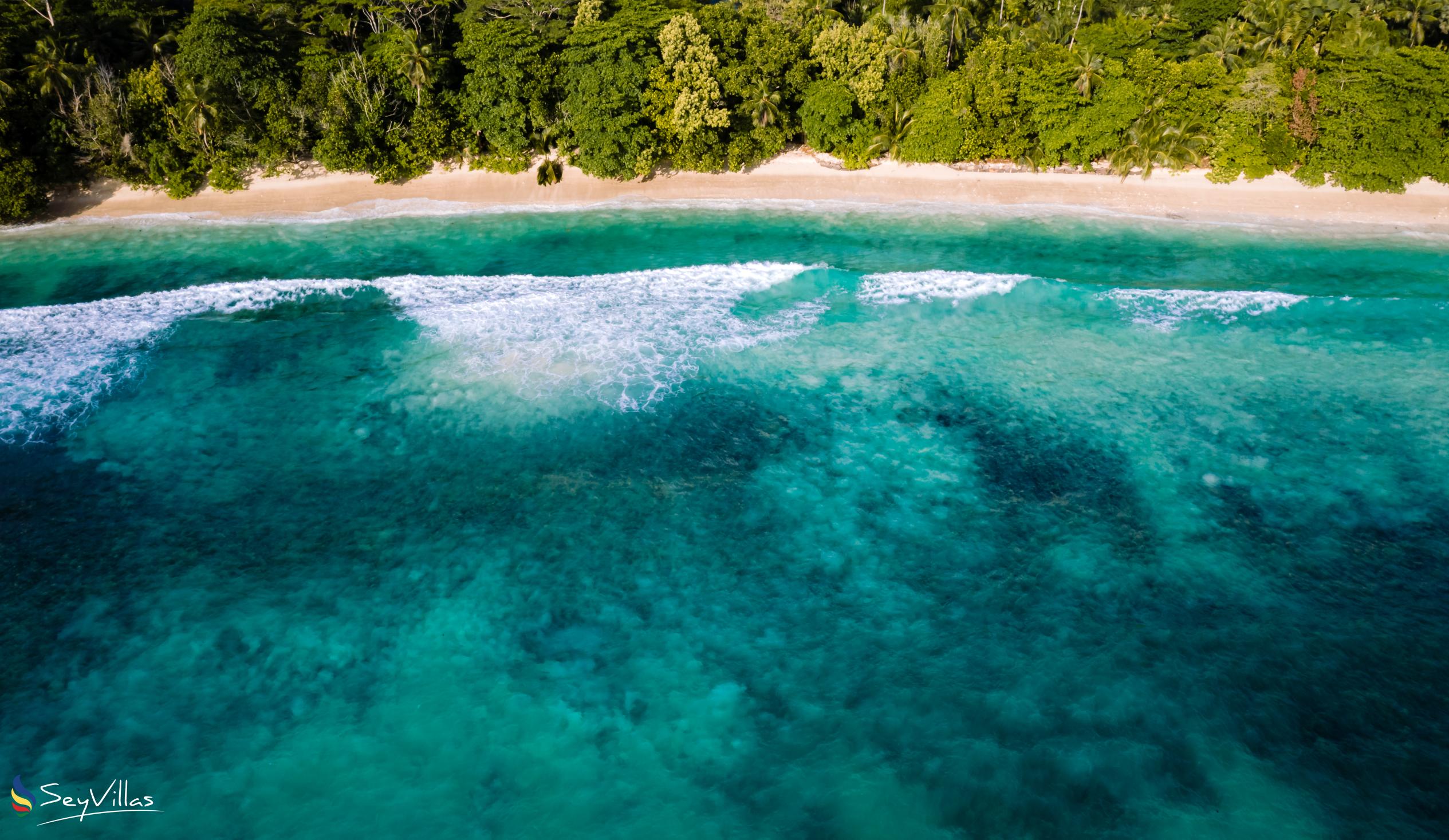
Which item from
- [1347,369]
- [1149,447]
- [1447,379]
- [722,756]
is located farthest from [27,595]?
[1447,379]

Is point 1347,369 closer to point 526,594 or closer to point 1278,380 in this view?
point 1278,380

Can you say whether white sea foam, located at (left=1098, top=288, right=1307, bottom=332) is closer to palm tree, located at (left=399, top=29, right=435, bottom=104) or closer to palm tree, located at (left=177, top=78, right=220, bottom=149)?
palm tree, located at (left=399, top=29, right=435, bottom=104)

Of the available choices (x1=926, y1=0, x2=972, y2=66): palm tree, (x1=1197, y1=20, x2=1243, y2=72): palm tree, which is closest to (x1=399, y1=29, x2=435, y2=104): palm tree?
(x1=926, y1=0, x2=972, y2=66): palm tree

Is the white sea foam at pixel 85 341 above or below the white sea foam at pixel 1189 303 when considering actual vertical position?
below

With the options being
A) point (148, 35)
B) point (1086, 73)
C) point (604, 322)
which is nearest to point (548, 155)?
point (604, 322)

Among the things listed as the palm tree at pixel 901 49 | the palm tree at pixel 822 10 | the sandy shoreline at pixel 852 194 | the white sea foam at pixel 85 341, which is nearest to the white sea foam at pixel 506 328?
the white sea foam at pixel 85 341

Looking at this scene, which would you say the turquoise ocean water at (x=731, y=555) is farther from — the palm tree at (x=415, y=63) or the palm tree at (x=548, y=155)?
the palm tree at (x=415, y=63)
